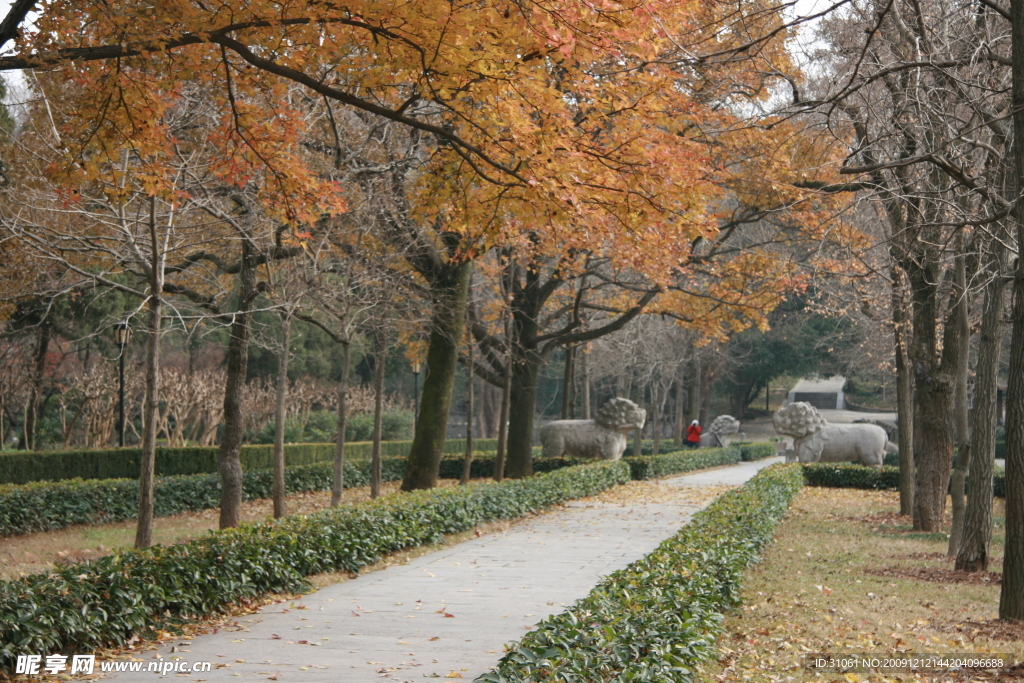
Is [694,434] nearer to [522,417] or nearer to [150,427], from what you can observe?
[522,417]

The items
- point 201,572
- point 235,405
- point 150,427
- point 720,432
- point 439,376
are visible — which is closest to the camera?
point 201,572

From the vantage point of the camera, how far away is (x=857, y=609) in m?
6.93

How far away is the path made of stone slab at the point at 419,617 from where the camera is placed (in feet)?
17.3

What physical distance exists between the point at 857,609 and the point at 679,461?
59.0 feet

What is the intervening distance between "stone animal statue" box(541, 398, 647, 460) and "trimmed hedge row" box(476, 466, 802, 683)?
1224cm

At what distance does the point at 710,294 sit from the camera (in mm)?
18359

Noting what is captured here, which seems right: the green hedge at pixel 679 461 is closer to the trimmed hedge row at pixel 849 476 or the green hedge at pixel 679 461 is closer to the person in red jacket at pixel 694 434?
the person in red jacket at pixel 694 434

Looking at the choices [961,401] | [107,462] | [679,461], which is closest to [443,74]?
[961,401]

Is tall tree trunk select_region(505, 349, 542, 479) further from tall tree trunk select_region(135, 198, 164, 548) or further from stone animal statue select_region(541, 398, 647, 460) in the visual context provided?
tall tree trunk select_region(135, 198, 164, 548)

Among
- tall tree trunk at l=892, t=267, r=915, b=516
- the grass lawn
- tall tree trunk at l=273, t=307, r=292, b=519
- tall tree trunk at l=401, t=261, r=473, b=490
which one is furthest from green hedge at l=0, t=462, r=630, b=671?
tall tree trunk at l=892, t=267, r=915, b=516

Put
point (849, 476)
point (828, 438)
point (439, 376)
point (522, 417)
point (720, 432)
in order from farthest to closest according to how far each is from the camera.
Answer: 1. point (720, 432)
2. point (828, 438)
3. point (849, 476)
4. point (522, 417)
5. point (439, 376)

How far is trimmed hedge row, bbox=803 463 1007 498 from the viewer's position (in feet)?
64.5

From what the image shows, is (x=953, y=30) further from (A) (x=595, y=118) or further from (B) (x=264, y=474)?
(B) (x=264, y=474)

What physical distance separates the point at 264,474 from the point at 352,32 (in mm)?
12162
